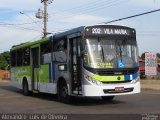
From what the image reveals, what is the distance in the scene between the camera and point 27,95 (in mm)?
24906

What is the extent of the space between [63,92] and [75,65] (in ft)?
5.72

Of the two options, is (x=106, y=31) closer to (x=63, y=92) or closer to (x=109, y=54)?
(x=109, y=54)

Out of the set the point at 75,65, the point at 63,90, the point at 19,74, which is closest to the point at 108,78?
the point at 75,65

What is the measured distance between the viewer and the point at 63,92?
19141 mm

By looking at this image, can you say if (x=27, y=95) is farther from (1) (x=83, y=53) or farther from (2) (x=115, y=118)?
(2) (x=115, y=118)

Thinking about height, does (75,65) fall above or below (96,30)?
below

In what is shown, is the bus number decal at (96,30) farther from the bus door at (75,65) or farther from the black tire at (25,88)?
the black tire at (25,88)

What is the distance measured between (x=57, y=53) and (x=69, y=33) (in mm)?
1560

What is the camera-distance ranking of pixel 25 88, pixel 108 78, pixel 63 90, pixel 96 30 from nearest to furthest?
pixel 108 78 → pixel 96 30 → pixel 63 90 → pixel 25 88

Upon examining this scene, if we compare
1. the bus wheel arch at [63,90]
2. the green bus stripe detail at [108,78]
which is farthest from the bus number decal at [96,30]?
the bus wheel arch at [63,90]

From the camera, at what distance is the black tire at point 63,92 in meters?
18.8

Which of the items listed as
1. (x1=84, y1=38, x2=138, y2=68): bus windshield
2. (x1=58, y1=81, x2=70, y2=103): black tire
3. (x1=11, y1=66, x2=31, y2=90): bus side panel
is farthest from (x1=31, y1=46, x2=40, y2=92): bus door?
(x1=84, y1=38, x2=138, y2=68): bus windshield

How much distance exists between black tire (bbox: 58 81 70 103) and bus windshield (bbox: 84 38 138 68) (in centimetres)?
222

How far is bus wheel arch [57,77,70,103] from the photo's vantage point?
1880 centimetres
